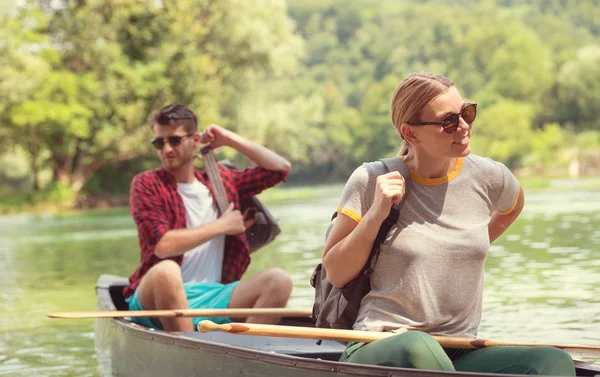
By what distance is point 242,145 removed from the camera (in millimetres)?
5574

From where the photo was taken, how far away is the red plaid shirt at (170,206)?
17.3 feet

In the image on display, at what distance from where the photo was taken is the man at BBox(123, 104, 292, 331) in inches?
203

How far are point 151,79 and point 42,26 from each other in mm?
4163

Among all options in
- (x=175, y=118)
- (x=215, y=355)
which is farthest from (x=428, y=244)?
(x=175, y=118)

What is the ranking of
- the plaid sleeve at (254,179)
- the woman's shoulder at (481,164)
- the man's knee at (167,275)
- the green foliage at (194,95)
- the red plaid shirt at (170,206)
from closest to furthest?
the woman's shoulder at (481,164) < the man's knee at (167,275) < the red plaid shirt at (170,206) < the plaid sleeve at (254,179) < the green foliage at (194,95)

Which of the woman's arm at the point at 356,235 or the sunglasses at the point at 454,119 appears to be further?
the sunglasses at the point at 454,119

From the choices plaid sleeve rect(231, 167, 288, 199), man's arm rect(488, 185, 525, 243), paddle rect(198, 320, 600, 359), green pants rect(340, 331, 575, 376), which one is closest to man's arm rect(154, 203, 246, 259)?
plaid sleeve rect(231, 167, 288, 199)

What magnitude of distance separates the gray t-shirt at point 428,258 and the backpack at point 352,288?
0.07 feet

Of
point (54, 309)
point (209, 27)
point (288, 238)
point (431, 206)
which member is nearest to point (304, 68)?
point (209, 27)

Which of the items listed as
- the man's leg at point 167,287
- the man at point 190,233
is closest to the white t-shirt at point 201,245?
the man at point 190,233

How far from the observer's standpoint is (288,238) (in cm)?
A: 1839

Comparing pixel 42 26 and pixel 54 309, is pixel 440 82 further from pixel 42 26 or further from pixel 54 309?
pixel 42 26

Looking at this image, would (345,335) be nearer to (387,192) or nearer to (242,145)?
(387,192)

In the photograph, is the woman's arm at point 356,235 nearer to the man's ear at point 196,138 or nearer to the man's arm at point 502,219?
the man's arm at point 502,219
